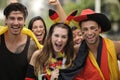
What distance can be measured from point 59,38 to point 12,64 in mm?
835

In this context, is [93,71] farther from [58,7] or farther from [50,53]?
[58,7]

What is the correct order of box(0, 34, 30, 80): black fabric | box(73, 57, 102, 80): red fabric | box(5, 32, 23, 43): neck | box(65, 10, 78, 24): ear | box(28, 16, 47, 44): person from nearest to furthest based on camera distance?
box(73, 57, 102, 80): red fabric → box(65, 10, 78, 24): ear → box(0, 34, 30, 80): black fabric → box(5, 32, 23, 43): neck → box(28, 16, 47, 44): person

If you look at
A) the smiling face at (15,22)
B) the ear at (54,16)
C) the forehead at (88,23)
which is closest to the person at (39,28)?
the smiling face at (15,22)

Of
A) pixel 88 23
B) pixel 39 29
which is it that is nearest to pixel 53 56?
pixel 88 23

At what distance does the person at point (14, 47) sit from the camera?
7.66 metres

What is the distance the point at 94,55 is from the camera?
7.36m

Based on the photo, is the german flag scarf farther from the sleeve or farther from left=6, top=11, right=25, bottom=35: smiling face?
left=6, top=11, right=25, bottom=35: smiling face

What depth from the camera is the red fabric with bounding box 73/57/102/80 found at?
7164mm

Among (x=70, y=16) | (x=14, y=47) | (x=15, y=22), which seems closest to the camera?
(x=70, y=16)

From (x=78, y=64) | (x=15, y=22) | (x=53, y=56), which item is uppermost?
(x=15, y=22)

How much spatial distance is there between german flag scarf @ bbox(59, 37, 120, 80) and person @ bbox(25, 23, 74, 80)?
0.12 m

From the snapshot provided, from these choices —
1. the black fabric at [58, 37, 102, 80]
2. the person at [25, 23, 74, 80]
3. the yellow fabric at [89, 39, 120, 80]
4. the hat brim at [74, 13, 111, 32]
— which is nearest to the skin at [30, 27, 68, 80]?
the person at [25, 23, 74, 80]

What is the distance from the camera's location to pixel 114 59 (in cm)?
723

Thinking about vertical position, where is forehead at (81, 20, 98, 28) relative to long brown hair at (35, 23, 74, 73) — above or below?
above
